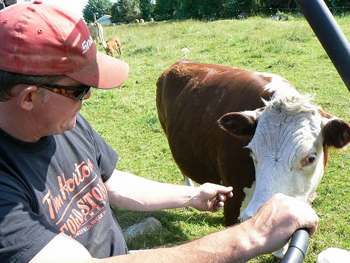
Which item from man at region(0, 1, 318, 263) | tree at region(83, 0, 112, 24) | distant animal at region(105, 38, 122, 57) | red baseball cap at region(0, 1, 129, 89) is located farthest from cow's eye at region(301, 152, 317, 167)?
tree at region(83, 0, 112, 24)

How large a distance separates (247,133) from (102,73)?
150cm

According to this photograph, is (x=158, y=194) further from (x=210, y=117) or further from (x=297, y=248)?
(x=210, y=117)

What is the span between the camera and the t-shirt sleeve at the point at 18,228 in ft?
3.85

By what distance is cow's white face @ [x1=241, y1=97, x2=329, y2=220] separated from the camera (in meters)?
2.27

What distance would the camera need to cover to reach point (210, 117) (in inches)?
140

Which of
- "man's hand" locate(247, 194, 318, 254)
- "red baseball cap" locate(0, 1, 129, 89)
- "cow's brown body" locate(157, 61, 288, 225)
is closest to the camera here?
"man's hand" locate(247, 194, 318, 254)

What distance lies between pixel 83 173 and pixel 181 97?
8.68 feet

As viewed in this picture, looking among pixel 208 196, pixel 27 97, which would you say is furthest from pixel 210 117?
pixel 27 97

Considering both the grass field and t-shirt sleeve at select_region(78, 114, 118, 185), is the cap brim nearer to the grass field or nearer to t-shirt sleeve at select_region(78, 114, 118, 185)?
t-shirt sleeve at select_region(78, 114, 118, 185)

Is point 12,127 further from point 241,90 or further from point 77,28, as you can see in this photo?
point 241,90

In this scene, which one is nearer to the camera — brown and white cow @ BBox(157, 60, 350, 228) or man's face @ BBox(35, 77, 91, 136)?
man's face @ BBox(35, 77, 91, 136)

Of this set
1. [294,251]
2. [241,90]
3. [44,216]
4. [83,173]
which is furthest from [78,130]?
[241,90]

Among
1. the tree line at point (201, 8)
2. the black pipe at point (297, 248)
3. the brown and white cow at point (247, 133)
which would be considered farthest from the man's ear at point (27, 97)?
the tree line at point (201, 8)

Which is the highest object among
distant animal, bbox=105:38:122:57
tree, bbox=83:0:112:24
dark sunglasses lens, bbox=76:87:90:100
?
dark sunglasses lens, bbox=76:87:90:100
